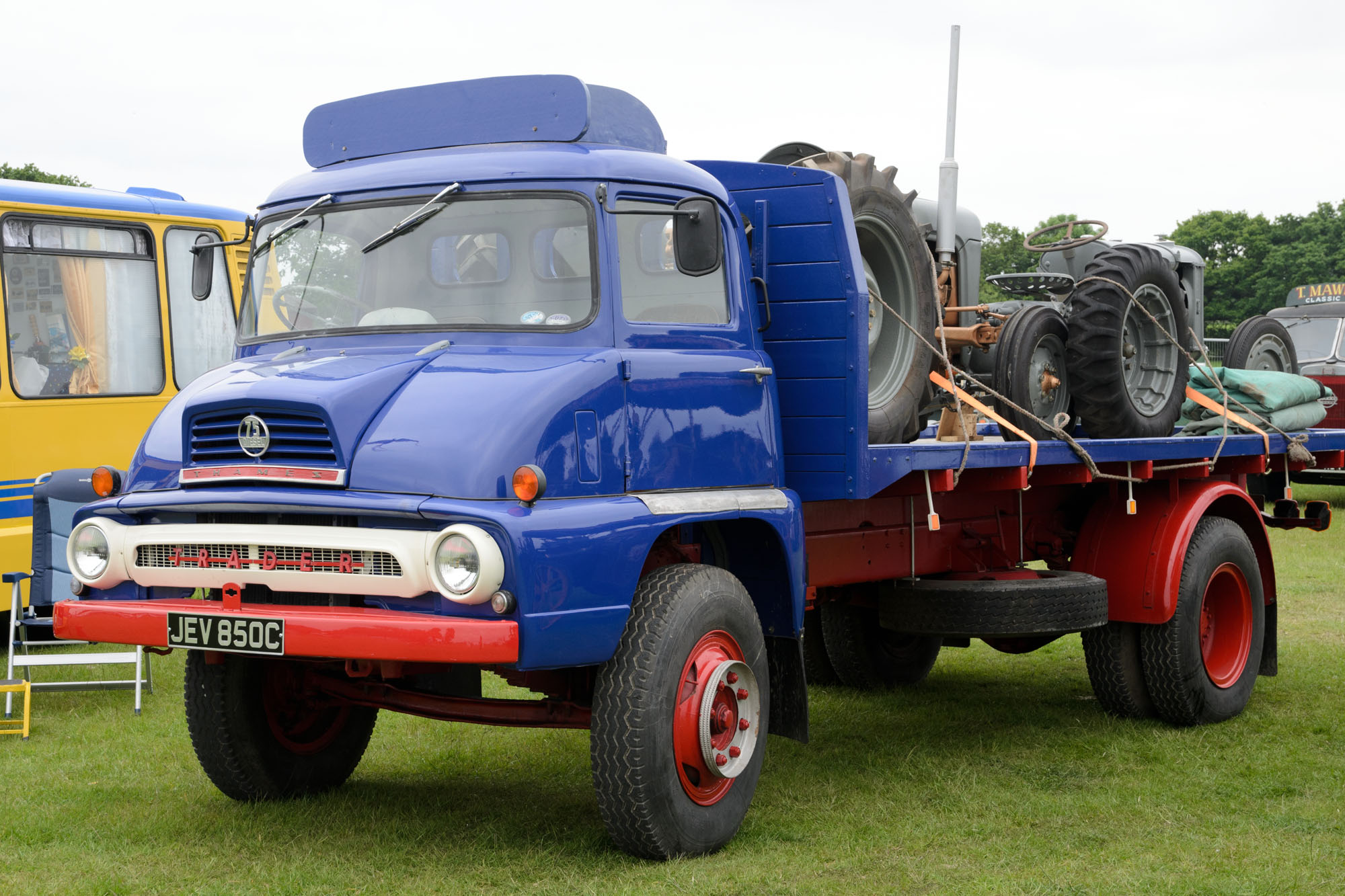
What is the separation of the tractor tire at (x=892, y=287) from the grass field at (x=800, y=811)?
1.67 m

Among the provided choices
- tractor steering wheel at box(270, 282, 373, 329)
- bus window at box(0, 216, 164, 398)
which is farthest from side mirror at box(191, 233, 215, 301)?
bus window at box(0, 216, 164, 398)

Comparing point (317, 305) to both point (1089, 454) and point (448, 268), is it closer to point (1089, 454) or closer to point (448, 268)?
point (448, 268)

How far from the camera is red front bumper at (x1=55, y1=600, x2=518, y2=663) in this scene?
4520 mm

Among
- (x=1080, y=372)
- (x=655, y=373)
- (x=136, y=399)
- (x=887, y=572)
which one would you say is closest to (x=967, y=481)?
(x=887, y=572)

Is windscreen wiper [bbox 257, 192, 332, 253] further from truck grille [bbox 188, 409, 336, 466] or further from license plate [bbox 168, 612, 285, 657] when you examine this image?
license plate [bbox 168, 612, 285, 657]

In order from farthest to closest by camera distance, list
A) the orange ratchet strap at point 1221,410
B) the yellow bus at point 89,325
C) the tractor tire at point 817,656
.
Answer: the yellow bus at point 89,325 < the tractor tire at point 817,656 < the orange ratchet strap at point 1221,410

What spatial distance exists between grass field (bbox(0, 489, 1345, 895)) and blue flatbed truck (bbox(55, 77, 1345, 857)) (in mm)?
346

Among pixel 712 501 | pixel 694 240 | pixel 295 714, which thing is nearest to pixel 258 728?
pixel 295 714

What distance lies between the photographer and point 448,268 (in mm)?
5461

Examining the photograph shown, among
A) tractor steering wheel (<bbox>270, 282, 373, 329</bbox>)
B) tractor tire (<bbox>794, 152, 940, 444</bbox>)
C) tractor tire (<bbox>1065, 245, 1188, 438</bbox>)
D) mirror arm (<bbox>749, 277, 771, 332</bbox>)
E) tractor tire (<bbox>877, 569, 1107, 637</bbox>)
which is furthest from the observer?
tractor tire (<bbox>1065, 245, 1188, 438</bbox>)

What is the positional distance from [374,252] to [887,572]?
2734 millimetres

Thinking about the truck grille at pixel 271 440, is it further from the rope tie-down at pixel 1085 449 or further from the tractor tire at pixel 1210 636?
the tractor tire at pixel 1210 636

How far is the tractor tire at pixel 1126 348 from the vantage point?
7.42 m

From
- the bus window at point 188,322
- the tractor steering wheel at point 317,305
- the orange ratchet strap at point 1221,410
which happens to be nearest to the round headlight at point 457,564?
the tractor steering wheel at point 317,305
